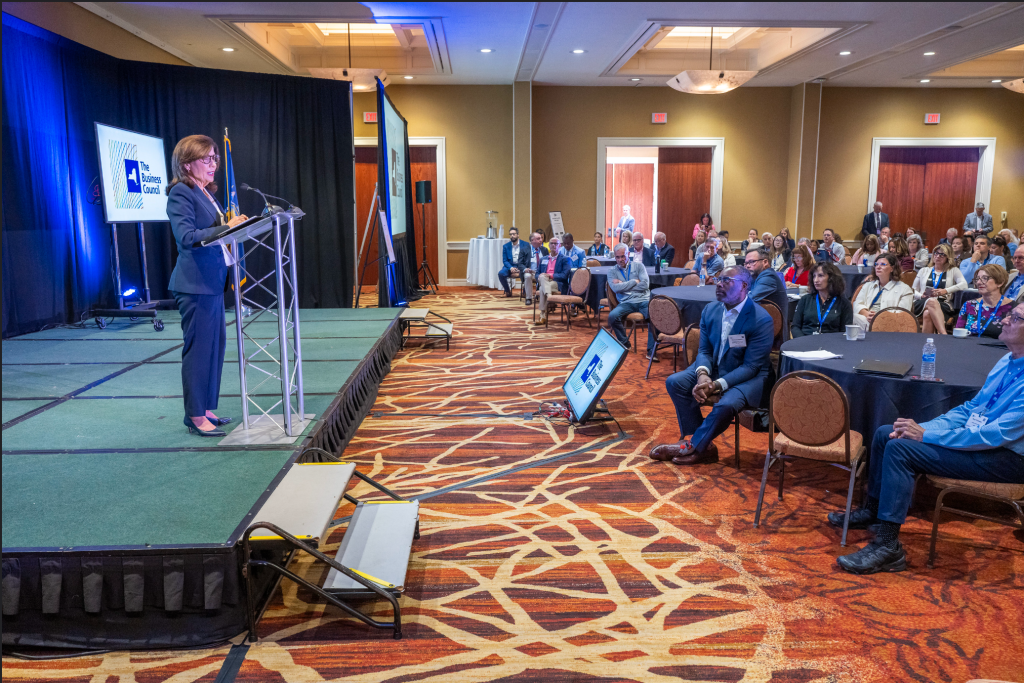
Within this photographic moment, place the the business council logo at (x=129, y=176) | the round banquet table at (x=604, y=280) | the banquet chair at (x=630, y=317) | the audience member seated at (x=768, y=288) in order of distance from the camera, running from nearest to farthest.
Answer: the audience member seated at (x=768, y=288), the the business council logo at (x=129, y=176), the banquet chair at (x=630, y=317), the round banquet table at (x=604, y=280)

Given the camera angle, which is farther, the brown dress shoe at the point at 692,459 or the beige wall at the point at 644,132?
the beige wall at the point at 644,132

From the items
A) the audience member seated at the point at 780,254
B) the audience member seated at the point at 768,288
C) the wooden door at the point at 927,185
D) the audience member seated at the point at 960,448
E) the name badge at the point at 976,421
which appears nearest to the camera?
the audience member seated at the point at 960,448

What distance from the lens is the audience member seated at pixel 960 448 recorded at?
2.88 metres

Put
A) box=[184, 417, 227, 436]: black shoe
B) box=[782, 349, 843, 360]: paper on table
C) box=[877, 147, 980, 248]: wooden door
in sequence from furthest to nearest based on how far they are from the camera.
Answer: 1. box=[877, 147, 980, 248]: wooden door
2. box=[782, 349, 843, 360]: paper on table
3. box=[184, 417, 227, 436]: black shoe

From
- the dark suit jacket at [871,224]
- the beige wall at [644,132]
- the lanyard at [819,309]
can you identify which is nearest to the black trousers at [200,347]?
the lanyard at [819,309]

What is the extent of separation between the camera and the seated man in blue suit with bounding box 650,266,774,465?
168 inches

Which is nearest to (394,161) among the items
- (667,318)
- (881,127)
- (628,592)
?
(667,318)

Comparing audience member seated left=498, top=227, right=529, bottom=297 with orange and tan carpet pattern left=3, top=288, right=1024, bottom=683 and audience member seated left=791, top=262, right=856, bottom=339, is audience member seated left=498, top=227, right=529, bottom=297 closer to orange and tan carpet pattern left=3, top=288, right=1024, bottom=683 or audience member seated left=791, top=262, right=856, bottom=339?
audience member seated left=791, top=262, right=856, bottom=339

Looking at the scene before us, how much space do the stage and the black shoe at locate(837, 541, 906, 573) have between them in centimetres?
250

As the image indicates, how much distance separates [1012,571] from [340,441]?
3.56m

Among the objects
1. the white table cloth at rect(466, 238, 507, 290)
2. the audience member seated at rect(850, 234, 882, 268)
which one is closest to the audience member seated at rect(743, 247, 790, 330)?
the audience member seated at rect(850, 234, 882, 268)

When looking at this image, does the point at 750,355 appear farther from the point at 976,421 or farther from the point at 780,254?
the point at 780,254

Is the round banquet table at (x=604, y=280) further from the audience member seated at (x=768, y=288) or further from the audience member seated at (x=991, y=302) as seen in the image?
the audience member seated at (x=991, y=302)

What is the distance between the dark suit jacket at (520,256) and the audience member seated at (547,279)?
66 centimetres
